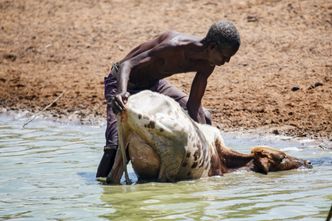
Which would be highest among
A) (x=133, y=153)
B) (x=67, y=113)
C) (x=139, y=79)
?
(x=139, y=79)

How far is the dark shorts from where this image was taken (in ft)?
25.5

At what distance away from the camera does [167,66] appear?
25.2 ft

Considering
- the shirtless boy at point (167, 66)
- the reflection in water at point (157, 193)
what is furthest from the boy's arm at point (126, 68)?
the reflection in water at point (157, 193)

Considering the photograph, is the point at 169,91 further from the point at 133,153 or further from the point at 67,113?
the point at 67,113

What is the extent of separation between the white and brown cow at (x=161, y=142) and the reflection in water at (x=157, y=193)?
110 mm

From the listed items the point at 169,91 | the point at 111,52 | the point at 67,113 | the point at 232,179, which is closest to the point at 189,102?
the point at 169,91

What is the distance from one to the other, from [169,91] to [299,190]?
1623 mm

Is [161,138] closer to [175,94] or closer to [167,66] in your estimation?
[167,66]

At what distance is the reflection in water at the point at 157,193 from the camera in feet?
21.1

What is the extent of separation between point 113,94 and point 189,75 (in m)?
4.66

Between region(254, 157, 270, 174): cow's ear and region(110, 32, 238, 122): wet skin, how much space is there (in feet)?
2.10

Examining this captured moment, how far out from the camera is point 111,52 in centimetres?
1395

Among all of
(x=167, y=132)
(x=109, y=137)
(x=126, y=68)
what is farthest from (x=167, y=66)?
(x=109, y=137)

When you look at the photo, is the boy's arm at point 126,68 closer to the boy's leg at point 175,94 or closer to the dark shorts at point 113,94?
the dark shorts at point 113,94
